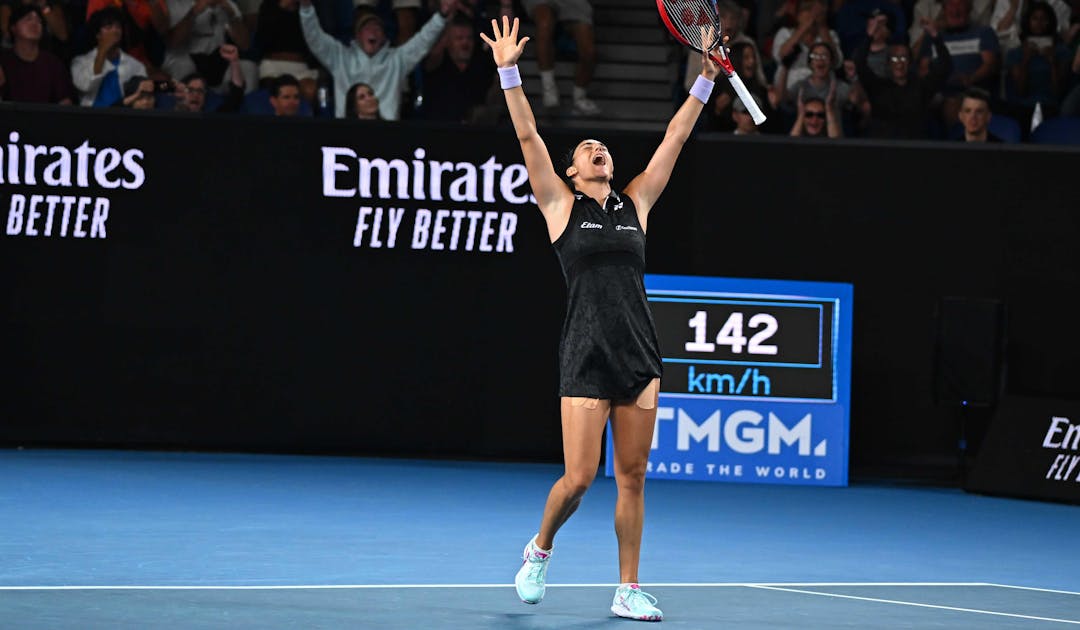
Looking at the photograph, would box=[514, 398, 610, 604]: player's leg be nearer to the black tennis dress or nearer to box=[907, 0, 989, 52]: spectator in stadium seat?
the black tennis dress

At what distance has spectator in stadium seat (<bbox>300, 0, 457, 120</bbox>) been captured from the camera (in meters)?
13.6

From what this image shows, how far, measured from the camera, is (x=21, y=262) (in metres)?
12.3

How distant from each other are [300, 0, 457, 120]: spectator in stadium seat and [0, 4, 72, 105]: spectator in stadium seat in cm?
184

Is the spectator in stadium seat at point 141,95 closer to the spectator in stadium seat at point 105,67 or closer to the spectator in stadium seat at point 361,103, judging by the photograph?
the spectator in stadium seat at point 105,67

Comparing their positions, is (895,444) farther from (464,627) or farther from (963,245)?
(464,627)

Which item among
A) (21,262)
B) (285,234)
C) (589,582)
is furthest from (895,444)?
(21,262)

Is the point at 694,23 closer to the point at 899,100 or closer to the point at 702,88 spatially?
the point at 702,88

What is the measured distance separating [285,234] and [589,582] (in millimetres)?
5324

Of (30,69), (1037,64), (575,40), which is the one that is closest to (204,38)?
(30,69)

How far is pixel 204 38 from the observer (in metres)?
14.0

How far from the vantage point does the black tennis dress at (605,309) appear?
6.80m

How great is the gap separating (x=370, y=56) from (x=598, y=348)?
7242 millimetres

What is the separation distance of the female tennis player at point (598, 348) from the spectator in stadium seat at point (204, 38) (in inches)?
284

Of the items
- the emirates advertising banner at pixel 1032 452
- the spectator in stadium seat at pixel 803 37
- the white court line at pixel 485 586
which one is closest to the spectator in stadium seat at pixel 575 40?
the spectator in stadium seat at pixel 803 37
